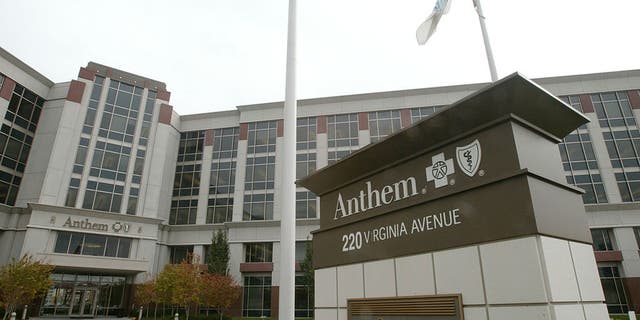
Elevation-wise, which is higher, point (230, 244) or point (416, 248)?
point (230, 244)

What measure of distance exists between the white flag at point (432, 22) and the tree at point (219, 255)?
29.3 metres

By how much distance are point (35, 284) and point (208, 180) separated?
61.6 feet

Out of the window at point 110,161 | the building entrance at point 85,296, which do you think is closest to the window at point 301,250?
the building entrance at point 85,296

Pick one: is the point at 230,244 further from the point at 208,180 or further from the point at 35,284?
the point at 35,284

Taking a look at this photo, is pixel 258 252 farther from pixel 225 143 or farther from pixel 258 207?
pixel 225 143

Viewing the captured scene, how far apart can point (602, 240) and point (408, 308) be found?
34.4 m

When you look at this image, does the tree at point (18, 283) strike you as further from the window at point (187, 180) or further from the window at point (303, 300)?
the window at point (303, 300)

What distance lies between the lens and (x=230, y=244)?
37.6 meters

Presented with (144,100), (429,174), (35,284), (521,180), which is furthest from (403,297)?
(144,100)

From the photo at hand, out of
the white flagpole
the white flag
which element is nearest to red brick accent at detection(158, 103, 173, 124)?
the white flagpole

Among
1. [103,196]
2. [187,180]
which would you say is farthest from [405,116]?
[103,196]

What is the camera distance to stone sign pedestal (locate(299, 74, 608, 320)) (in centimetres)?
442

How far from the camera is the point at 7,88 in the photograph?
34.4 meters

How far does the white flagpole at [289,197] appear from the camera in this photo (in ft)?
23.3
